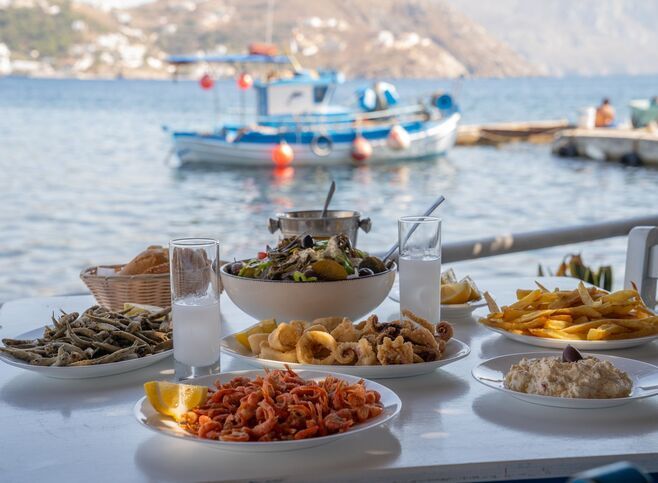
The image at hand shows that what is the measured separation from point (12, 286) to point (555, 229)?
9937 millimetres

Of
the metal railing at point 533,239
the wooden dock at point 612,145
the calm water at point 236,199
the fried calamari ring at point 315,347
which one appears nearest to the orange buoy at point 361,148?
the calm water at point 236,199

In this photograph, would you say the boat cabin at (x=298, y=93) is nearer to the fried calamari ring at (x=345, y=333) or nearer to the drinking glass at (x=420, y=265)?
the drinking glass at (x=420, y=265)

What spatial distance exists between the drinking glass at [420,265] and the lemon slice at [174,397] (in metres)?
0.65

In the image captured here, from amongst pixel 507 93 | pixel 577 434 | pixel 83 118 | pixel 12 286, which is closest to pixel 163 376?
pixel 577 434

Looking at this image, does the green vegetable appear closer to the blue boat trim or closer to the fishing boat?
the fishing boat

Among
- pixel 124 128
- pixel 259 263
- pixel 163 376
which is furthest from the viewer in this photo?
pixel 124 128

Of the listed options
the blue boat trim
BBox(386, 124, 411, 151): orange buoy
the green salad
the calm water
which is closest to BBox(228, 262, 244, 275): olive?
the green salad

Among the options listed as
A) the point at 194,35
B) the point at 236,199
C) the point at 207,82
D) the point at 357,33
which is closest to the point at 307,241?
the point at 236,199

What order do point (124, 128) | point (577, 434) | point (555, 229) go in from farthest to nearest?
point (124, 128) → point (555, 229) → point (577, 434)

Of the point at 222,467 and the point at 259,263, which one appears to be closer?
the point at 222,467

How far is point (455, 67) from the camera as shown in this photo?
4060 inches

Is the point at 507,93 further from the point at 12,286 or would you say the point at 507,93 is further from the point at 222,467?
the point at 222,467

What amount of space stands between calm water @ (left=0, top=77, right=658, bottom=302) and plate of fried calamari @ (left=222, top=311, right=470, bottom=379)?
8.44 metres

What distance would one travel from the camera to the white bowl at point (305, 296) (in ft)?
6.34
